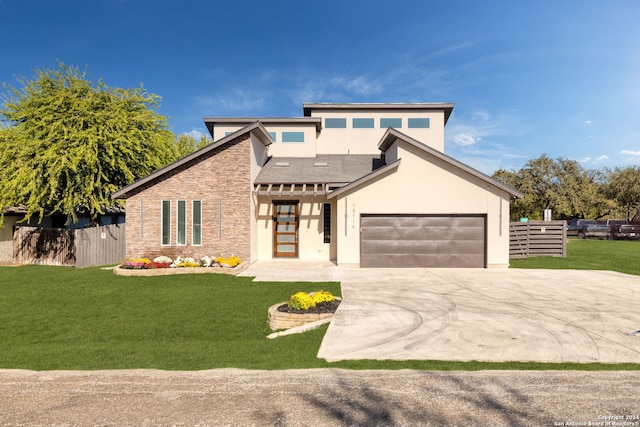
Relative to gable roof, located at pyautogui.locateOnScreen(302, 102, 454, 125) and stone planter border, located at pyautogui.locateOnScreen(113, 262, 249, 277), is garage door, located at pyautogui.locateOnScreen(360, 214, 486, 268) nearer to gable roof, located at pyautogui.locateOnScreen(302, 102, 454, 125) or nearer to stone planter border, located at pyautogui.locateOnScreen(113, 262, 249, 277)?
stone planter border, located at pyautogui.locateOnScreen(113, 262, 249, 277)

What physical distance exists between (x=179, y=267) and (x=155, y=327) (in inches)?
257

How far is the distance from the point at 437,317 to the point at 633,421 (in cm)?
419

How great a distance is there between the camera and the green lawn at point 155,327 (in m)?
5.76

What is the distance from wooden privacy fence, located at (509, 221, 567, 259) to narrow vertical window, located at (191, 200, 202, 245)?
17641 mm

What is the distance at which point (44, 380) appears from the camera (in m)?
5.12

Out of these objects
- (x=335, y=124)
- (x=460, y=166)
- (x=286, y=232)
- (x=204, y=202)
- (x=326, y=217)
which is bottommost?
(x=286, y=232)

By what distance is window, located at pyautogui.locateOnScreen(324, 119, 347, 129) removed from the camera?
24.5 meters

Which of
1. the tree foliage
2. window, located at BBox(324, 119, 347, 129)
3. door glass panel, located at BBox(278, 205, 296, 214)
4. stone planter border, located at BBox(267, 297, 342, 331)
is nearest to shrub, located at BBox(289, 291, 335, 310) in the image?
stone planter border, located at BBox(267, 297, 342, 331)

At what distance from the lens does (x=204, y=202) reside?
15.9 metres

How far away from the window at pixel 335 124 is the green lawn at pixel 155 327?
15.5 meters

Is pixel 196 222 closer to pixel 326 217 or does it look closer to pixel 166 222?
pixel 166 222

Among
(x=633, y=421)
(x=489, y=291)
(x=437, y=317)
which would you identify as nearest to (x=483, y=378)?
(x=633, y=421)

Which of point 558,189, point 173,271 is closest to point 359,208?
point 173,271

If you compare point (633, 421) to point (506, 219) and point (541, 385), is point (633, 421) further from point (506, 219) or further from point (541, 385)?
point (506, 219)
